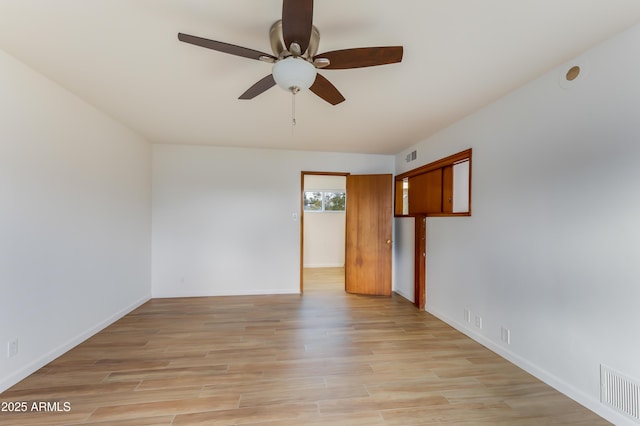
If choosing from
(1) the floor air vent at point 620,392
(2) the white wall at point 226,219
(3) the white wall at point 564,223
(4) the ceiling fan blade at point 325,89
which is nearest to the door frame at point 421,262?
(3) the white wall at point 564,223

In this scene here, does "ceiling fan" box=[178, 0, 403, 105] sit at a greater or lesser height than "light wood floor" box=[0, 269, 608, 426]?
greater

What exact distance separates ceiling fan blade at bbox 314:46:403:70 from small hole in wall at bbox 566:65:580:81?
1369 mm

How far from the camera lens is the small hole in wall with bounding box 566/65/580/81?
1.83 meters

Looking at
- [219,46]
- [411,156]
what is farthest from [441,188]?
[219,46]

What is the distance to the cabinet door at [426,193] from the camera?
3432 mm

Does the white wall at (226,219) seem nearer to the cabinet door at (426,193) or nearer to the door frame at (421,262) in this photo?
the cabinet door at (426,193)

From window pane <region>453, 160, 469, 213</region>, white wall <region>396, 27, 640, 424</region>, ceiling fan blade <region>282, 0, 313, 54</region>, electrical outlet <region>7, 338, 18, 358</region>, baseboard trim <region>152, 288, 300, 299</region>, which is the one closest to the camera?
ceiling fan blade <region>282, 0, 313, 54</region>

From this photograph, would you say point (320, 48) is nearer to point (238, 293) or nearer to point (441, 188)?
point (441, 188)

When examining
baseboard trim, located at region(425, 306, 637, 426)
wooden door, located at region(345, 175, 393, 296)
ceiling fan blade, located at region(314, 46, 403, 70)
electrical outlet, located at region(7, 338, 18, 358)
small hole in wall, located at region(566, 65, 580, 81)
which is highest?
small hole in wall, located at region(566, 65, 580, 81)

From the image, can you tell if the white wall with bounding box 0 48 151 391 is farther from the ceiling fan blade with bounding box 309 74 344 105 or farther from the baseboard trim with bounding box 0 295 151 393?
the ceiling fan blade with bounding box 309 74 344 105

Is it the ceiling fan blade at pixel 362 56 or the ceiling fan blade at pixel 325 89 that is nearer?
the ceiling fan blade at pixel 362 56

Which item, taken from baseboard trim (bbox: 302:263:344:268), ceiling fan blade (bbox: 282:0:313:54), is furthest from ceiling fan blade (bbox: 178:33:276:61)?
baseboard trim (bbox: 302:263:344:268)

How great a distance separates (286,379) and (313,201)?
5024mm

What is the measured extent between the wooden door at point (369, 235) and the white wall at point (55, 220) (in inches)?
127
